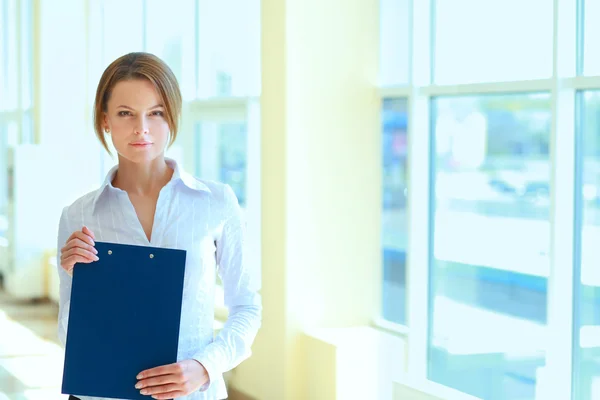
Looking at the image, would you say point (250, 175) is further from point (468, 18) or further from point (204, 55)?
point (468, 18)

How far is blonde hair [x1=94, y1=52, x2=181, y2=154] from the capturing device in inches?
74.0

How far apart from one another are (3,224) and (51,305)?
3023mm

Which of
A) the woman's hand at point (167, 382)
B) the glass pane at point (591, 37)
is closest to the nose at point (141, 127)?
the woman's hand at point (167, 382)

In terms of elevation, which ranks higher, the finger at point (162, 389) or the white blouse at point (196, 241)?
the white blouse at point (196, 241)

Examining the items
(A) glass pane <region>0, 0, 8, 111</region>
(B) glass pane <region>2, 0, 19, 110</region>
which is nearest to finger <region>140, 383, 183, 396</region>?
(B) glass pane <region>2, 0, 19, 110</region>

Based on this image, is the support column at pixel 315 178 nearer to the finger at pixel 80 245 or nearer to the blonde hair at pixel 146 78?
the blonde hair at pixel 146 78

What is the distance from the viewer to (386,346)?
5223 mm

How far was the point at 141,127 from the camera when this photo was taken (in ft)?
6.12

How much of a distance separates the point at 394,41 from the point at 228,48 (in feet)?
6.48

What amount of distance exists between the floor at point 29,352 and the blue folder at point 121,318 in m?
4.56

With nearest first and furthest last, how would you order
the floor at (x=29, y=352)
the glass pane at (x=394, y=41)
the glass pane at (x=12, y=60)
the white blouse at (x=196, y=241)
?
the white blouse at (x=196, y=241), the glass pane at (x=394, y=41), the floor at (x=29, y=352), the glass pane at (x=12, y=60)

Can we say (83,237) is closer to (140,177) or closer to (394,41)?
(140,177)

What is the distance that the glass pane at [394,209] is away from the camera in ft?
18.1

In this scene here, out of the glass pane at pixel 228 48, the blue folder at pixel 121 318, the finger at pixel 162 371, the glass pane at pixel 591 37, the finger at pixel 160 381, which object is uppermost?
the glass pane at pixel 228 48
